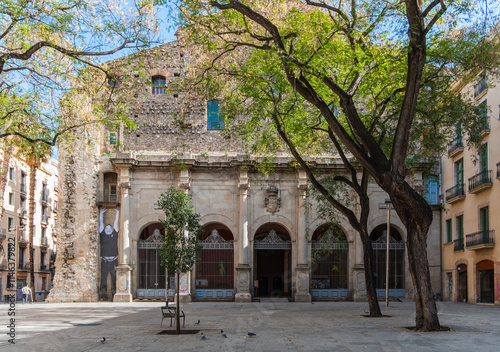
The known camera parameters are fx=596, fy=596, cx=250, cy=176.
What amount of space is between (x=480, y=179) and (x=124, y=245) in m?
18.2

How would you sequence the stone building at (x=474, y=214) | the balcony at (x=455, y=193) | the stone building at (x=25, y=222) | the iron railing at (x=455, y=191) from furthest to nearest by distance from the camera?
the stone building at (x=25, y=222) < the iron railing at (x=455, y=191) < the balcony at (x=455, y=193) < the stone building at (x=474, y=214)

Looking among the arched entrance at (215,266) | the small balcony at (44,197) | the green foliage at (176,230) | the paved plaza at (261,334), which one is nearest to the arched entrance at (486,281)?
the paved plaza at (261,334)

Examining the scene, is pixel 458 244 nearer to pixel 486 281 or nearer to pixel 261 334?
pixel 486 281

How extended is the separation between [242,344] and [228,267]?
1930cm

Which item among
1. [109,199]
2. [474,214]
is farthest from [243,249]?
[474,214]

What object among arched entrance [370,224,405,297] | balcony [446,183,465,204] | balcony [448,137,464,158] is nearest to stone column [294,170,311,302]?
arched entrance [370,224,405,297]

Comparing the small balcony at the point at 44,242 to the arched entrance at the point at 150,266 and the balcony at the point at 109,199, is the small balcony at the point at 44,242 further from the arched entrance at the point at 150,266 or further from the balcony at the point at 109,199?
the arched entrance at the point at 150,266

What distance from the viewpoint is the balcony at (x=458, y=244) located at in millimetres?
30375

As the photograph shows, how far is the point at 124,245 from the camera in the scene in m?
31.3

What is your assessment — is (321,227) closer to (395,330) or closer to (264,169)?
(264,169)

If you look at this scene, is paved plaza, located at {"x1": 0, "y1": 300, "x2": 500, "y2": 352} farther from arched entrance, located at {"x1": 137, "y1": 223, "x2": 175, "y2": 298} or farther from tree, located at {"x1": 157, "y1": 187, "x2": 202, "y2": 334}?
arched entrance, located at {"x1": 137, "y1": 223, "x2": 175, "y2": 298}

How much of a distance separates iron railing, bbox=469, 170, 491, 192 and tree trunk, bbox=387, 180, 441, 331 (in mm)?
13924

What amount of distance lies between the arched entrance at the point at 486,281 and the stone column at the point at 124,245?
17.5 metres

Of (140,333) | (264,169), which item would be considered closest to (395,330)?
(140,333)
